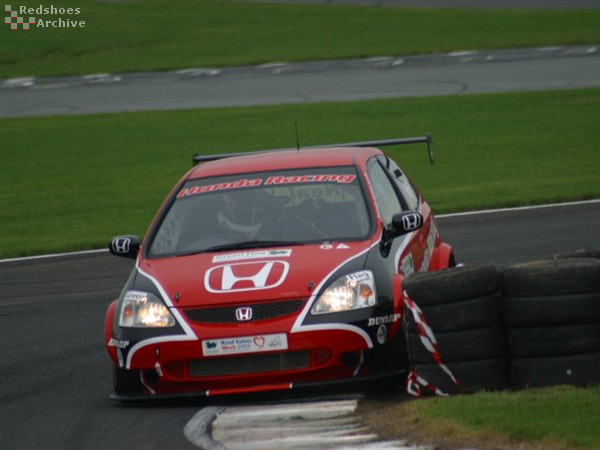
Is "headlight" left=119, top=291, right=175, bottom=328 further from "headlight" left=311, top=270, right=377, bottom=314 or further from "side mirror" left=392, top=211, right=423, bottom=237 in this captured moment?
"side mirror" left=392, top=211, right=423, bottom=237

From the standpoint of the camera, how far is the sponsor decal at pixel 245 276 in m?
7.75

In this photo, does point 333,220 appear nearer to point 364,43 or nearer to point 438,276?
point 438,276

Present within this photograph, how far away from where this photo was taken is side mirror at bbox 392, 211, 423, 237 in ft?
27.6

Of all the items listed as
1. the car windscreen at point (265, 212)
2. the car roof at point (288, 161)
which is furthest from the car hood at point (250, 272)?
the car roof at point (288, 161)

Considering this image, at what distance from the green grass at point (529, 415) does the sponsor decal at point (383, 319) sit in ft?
2.28

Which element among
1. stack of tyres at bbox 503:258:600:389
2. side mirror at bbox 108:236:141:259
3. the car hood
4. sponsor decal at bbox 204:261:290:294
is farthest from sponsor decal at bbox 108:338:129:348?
stack of tyres at bbox 503:258:600:389

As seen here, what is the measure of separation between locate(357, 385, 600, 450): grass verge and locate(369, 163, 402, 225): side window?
179cm

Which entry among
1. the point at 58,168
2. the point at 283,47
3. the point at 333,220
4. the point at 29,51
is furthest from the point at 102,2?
the point at 333,220

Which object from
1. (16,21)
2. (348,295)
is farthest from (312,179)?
(16,21)

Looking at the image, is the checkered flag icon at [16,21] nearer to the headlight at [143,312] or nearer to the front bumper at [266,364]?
the headlight at [143,312]

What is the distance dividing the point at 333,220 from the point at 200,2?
41475 millimetres

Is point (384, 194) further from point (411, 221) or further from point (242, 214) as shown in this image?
point (242, 214)

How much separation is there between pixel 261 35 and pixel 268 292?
33.3 meters

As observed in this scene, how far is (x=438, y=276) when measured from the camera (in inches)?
291
